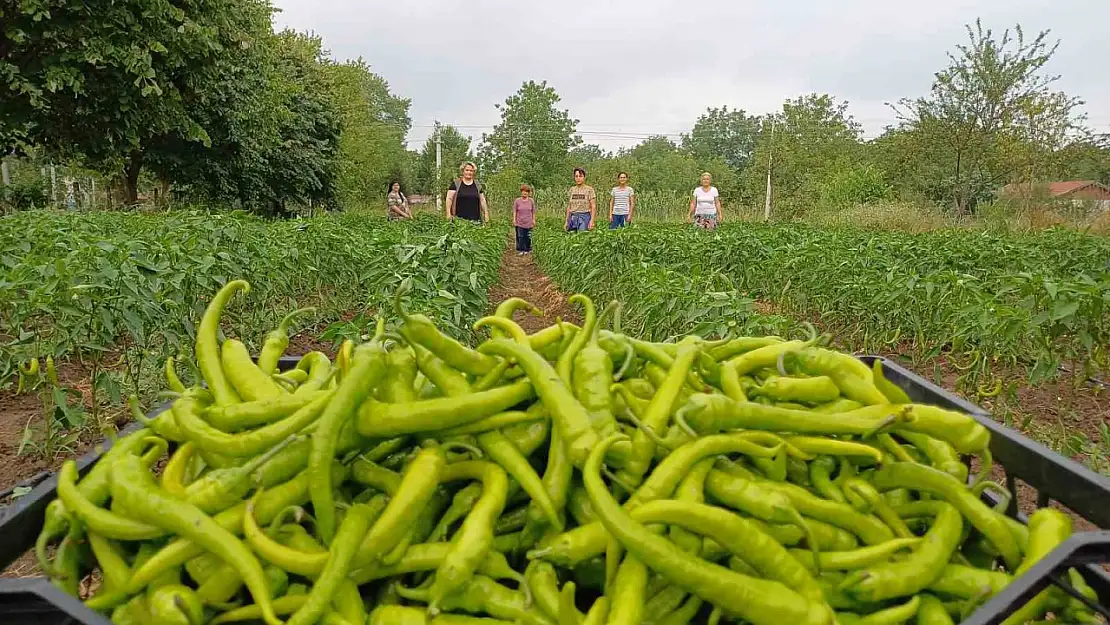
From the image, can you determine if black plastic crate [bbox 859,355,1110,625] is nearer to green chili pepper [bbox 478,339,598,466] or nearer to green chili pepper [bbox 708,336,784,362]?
green chili pepper [bbox 708,336,784,362]

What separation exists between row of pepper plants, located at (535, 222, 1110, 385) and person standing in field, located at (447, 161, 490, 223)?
2109 mm

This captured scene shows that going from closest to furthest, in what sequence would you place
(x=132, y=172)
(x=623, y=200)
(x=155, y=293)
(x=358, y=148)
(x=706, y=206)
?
(x=155, y=293) < (x=706, y=206) < (x=623, y=200) < (x=132, y=172) < (x=358, y=148)

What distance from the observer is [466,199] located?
12.6m

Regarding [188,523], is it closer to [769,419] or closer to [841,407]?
[769,419]

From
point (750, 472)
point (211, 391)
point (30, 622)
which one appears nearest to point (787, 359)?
point (750, 472)

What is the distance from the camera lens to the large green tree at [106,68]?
14.0 m

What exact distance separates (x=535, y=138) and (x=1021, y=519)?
4620 centimetres

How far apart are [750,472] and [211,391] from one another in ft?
4.15

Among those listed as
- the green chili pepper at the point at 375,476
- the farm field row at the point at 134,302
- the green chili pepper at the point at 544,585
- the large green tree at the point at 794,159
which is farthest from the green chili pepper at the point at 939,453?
the large green tree at the point at 794,159

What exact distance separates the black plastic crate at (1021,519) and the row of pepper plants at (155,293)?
118 centimetres

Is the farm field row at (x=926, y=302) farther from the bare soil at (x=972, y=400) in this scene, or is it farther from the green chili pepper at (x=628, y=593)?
the green chili pepper at (x=628, y=593)

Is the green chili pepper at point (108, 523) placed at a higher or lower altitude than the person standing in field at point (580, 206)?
lower

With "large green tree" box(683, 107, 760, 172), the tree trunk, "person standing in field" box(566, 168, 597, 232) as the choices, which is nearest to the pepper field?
"person standing in field" box(566, 168, 597, 232)

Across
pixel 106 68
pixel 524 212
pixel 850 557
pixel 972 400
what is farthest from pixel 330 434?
pixel 106 68
